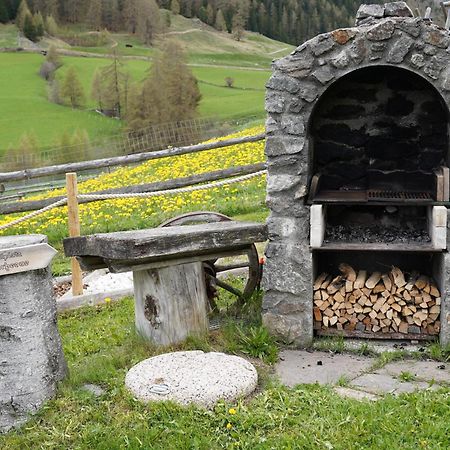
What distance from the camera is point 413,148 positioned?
621 centimetres

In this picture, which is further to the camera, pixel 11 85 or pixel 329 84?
pixel 11 85

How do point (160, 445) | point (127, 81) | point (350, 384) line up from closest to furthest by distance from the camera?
1. point (160, 445)
2. point (350, 384)
3. point (127, 81)

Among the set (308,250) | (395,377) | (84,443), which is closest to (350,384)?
(395,377)

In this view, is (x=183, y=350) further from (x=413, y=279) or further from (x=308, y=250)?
(x=413, y=279)

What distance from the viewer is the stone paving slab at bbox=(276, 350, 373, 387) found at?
4965mm

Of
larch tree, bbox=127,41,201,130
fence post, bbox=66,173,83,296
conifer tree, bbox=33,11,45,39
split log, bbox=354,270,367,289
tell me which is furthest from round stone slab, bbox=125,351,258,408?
conifer tree, bbox=33,11,45,39

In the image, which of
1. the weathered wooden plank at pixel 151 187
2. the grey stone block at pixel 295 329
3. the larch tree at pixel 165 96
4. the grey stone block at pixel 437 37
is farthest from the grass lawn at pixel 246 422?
the larch tree at pixel 165 96

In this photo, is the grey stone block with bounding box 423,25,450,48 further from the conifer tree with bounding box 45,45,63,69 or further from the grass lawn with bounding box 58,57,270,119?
the conifer tree with bounding box 45,45,63,69

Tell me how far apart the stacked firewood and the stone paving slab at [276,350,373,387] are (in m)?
0.40

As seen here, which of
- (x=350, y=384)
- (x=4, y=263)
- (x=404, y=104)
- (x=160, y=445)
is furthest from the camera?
(x=404, y=104)

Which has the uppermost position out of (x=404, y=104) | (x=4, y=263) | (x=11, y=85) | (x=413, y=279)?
(x=404, y=104)

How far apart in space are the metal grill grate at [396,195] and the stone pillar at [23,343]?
286cm

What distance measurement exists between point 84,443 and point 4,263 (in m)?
1.29

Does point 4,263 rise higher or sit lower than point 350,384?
higher
